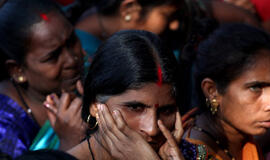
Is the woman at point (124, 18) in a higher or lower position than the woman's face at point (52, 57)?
lower

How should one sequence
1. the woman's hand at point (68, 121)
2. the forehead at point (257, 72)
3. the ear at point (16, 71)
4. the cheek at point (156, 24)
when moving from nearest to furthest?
the forehead at point (257, 72)
the woman's hand at point (68, 121)
the ear at point (16, 71)
the cheek at point (156, 24)

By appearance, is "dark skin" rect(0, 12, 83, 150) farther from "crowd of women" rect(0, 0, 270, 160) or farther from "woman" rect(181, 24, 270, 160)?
"woman" rect(181, 24, 270, 160)

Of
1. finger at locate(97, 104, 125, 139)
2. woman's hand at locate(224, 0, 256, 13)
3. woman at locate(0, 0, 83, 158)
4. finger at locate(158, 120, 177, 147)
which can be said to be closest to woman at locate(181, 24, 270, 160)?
finger at locate(158, 120, 177, 147)

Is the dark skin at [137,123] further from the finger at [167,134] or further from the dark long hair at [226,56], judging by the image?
the dark long hair at [226,56]

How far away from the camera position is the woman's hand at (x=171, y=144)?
7.09 feet

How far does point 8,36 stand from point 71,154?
127 centimetres

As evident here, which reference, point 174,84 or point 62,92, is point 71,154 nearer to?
point 174,84

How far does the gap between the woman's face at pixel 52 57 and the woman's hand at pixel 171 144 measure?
1.11 m

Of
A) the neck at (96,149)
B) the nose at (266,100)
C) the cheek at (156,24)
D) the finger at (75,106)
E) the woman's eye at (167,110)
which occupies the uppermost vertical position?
the woman's eye at (167,110)

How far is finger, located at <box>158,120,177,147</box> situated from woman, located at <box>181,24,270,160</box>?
58 centimetres

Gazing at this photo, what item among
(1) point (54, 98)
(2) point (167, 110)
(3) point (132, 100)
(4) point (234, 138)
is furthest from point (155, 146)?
(1) point (54, 98)

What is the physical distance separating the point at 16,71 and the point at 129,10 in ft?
4.12

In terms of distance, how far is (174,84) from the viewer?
231 centimetres

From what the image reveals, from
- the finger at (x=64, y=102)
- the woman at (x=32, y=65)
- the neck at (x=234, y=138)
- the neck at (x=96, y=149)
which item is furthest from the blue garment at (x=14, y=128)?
the neck at (x=234, y=138)
